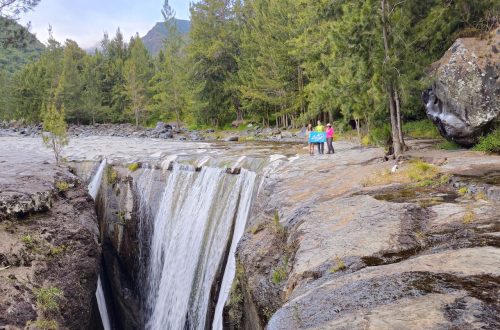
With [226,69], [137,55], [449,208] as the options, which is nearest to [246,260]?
[449,208]

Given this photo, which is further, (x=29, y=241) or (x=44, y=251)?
(x=44, y=251)

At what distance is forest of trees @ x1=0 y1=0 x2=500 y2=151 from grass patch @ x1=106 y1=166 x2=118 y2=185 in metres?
9.06

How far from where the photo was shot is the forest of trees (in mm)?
14344

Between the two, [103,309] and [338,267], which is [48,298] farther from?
[338,267]

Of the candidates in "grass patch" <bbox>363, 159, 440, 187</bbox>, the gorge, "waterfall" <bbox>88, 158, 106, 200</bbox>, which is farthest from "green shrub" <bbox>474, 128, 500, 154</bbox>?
"waterfall" <bbox>88, 158, 106, 200</bbox>

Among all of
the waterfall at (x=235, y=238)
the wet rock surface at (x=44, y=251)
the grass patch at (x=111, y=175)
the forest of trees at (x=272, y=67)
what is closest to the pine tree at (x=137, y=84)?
the forest of trees at (x=272, y=67)

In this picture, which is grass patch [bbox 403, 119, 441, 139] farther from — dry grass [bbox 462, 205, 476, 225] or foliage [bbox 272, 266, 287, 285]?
foliage [bbox 272, 266, 287, 285]

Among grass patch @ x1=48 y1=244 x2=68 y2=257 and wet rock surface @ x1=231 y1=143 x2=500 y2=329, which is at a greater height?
wet rock surface @ x1=231 y1=143 x2=500 y2=329

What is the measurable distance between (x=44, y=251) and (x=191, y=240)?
486cm

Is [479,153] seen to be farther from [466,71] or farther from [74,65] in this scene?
[74,65]

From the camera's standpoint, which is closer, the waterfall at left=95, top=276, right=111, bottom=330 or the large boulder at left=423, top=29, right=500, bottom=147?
the large boulder at left=423, top=29, right=500, bottom=147

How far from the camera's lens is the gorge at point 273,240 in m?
4.86

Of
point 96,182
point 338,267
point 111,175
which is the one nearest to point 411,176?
point 338,267

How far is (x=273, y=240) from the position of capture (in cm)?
952
